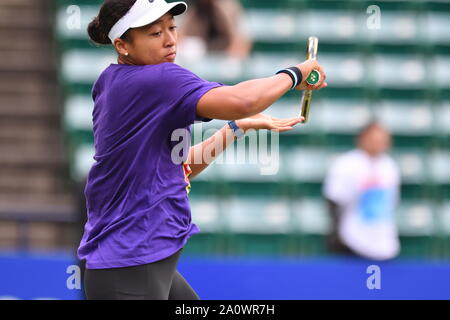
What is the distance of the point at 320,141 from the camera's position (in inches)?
295

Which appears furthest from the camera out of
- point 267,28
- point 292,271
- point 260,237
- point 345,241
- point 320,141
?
point 267,28

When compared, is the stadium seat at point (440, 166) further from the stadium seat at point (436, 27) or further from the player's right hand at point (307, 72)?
the player's right hand at point (307, 72)

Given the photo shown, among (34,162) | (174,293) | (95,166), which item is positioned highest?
(34,162)

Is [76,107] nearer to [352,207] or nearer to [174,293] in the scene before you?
[352,207]

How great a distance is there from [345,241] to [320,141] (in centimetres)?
143

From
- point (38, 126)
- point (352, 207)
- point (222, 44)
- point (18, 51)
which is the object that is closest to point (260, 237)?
point (352, 207)

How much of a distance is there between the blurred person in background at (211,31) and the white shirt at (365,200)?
4.87ft

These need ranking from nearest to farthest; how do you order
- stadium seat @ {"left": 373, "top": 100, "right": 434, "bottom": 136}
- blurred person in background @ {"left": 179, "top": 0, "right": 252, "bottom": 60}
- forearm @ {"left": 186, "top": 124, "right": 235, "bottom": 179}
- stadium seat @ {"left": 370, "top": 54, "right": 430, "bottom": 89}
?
forearm @ {"left": 186, "top": 124, "right": 235, "bottom": 179}, blurred person in background @ {"left": 179, "top": 0, "right": 252, "bottom": 60}, stadium seat @ {"left": 373, "top": 100, "right": 434, "bottom": 136}, stadium seat @ {"left": 370, "top": 54, "right": 430, "bottom": 89}

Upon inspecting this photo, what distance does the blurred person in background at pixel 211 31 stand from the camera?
7.29 meters

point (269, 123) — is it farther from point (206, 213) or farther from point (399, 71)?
point (399, 71)

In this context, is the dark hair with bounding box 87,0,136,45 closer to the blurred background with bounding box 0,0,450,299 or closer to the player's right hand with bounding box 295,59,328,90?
the player's right hand with bounding box 295,59,328,90

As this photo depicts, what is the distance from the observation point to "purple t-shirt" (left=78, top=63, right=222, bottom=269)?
10.1 ft

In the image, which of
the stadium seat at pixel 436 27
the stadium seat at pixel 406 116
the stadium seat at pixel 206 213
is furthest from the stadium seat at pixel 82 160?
the stadium seat at pixel 436 27

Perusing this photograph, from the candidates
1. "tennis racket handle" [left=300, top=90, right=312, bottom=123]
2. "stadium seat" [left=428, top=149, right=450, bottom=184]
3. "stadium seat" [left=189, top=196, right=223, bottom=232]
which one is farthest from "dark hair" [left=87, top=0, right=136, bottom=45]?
"stadium seat" [left=428, top=149, right=450, bottom=184]
